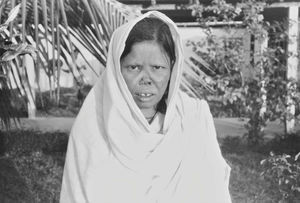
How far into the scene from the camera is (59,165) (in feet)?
18.4

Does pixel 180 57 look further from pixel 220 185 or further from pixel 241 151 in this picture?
pixel 241 151

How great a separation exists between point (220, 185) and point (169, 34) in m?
0.53

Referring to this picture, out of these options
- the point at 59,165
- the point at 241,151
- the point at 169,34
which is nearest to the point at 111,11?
the point at 169,34

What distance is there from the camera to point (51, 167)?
550 cm

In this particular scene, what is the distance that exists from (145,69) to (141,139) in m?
0.22

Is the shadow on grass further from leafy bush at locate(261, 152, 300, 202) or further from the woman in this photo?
the woman

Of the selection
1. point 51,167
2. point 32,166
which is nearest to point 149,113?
point 51,167

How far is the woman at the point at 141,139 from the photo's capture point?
173 cm

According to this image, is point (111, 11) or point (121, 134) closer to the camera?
point (121, 134)

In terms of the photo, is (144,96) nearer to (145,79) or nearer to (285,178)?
(145,79)

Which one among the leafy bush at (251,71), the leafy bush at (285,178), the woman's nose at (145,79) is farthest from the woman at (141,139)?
the leafy bush at (251,71)

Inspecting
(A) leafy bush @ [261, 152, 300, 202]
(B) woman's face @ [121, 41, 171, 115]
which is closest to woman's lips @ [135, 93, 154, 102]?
(B) woman's face @ [121, 41, 171, 115]

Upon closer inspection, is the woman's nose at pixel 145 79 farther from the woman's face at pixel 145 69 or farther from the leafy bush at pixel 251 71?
the leafy bush at pixel 251 71

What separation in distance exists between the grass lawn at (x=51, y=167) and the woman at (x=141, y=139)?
111 inches
